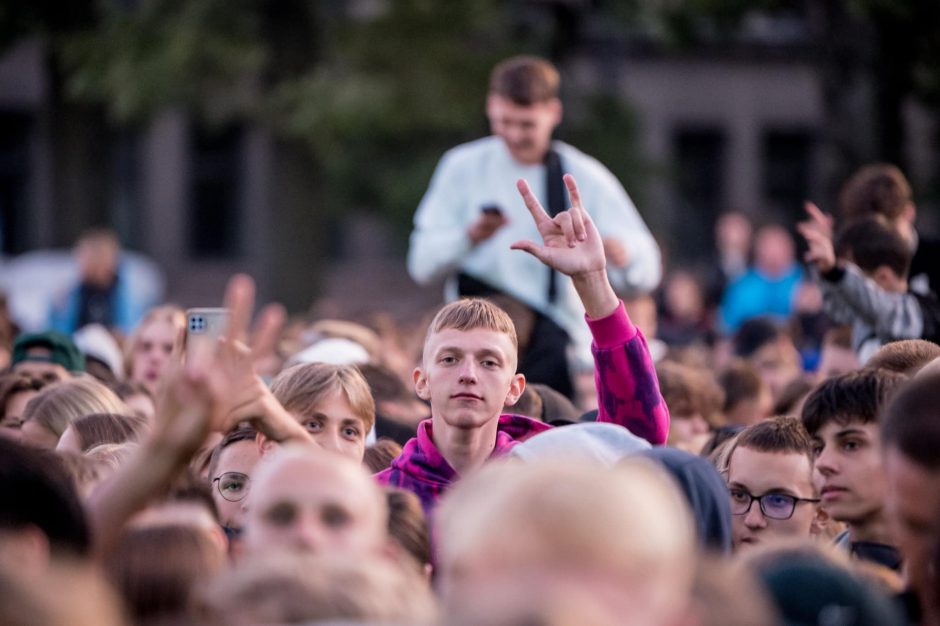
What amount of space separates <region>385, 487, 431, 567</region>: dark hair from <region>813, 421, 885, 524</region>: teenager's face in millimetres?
1280

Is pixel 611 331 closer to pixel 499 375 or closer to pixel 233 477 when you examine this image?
pixel 499 375

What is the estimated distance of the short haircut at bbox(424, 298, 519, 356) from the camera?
5.55 meters

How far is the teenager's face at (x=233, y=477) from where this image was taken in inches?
218

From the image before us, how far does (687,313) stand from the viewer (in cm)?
1570

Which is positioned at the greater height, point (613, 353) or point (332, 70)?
point (613, 353)

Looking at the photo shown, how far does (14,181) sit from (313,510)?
92.4ft

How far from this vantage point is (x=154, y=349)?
9016 mm

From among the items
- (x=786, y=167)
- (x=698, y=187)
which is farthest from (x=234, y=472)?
(x=786, y=167)

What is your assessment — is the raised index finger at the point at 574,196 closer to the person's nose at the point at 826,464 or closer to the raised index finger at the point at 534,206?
the raised index finger at the point at 534,206

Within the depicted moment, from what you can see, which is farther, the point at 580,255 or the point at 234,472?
the point at 234,472

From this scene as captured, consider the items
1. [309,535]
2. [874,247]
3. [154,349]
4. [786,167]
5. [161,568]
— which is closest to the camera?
[309,535]

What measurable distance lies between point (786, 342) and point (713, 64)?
21369mm

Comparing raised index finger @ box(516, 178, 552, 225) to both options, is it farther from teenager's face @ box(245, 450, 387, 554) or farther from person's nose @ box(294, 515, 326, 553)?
person's nose @ box(294, 515, 326, 553)

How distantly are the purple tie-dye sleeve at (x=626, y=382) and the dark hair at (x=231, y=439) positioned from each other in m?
1.26
